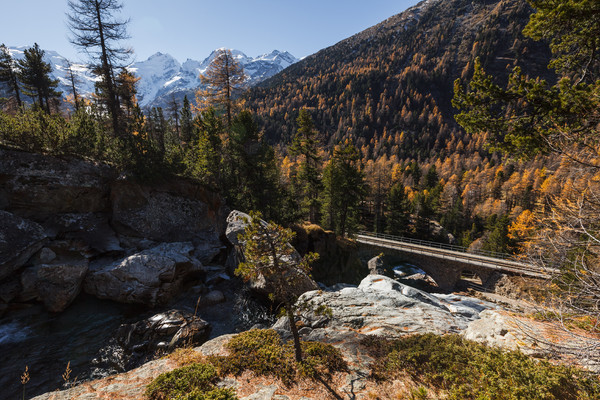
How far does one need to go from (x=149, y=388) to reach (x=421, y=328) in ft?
28.8

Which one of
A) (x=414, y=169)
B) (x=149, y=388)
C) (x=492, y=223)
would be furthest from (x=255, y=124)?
(x=414, y=169)

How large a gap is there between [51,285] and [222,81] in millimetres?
20974

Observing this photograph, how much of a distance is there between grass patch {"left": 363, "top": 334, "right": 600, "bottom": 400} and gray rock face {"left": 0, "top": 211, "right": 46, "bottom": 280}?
18951 mm

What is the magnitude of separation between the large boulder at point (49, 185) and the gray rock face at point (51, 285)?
466 centimetres

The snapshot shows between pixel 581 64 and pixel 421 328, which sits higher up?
pixel 581 64

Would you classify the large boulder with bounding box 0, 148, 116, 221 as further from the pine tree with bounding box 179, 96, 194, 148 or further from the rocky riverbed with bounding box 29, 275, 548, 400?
the pine tree with bounding box 179, 96, 194, 148

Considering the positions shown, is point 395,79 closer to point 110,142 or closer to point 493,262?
point 493,262

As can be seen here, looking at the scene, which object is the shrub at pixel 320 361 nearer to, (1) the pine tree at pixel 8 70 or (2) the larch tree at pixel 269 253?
(2) the larch tree at pixel 269 253

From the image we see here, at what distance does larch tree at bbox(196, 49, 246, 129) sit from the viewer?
934 inches

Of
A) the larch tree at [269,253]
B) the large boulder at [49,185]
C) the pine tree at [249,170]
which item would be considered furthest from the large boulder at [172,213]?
the larch tree at [269,253]

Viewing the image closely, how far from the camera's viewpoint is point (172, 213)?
21000 mm

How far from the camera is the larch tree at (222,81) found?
23734mm

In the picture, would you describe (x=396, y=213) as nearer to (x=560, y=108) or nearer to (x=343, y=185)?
(x=343, y=185)

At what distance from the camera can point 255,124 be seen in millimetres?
23250
